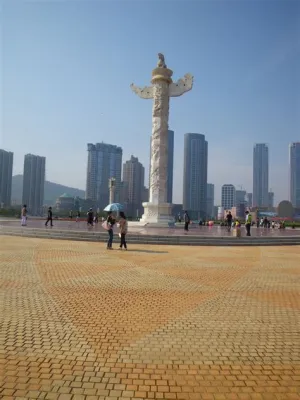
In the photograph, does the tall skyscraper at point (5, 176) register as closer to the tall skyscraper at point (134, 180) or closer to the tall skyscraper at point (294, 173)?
the tall skyscraper at point (134, 180)

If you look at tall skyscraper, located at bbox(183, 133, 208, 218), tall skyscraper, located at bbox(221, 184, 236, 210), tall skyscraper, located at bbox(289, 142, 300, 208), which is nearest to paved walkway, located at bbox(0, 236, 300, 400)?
tall skyscraper, located at bbox(183, 133, 208, 218)

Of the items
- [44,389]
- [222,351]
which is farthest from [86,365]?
[222,351]

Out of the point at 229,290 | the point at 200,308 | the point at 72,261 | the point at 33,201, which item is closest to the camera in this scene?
the point at 200,308

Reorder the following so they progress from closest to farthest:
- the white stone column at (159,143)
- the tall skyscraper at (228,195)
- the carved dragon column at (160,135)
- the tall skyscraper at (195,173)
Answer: the carved dragon column at (160,135) < the white stone column at (159,143) < the tall skyscraper at (195,173) < the tall skyscraper at (228,195)

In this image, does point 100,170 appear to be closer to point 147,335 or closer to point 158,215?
point 158,215

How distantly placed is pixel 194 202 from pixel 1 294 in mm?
134639

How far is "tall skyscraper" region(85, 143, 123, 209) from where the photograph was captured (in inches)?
4373

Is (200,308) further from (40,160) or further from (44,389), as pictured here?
(40,160)

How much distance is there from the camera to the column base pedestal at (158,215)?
25547 millimetres

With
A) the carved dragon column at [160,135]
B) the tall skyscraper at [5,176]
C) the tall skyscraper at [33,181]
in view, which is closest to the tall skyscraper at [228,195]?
the tall skyscraper at [33,181]

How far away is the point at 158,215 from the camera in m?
25.8

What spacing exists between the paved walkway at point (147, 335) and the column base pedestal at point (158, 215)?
17324 mm

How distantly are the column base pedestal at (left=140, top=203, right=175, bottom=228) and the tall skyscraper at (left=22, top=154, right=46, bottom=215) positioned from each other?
3558 inches

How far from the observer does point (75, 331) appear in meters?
4.23
